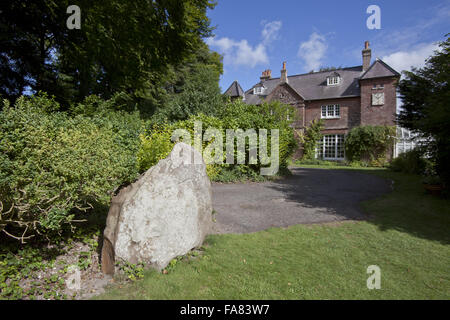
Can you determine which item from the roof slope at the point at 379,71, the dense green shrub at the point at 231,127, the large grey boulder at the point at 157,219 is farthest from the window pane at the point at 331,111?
the large grey boulder at the point at 157,219

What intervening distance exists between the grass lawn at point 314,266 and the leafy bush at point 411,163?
11.1m

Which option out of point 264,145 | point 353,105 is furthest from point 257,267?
point 353,105

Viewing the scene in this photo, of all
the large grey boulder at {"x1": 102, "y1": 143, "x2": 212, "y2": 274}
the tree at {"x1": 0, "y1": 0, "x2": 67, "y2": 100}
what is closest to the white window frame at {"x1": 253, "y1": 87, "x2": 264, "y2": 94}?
the tree at {"x1": 0, "y1": 0, "x2": 67, "y2": 100}

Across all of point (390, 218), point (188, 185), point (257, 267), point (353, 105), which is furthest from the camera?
point (353, 105)

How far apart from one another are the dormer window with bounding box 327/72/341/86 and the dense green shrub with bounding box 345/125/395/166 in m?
6.55

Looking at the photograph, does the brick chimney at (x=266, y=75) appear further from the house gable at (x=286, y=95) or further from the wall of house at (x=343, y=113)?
the wall of house at (x=343, y=113)

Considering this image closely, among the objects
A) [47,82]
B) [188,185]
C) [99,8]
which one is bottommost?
[188,185]

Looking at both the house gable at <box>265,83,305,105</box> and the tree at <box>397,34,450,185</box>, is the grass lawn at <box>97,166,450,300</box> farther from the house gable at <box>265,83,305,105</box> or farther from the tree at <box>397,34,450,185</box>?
the house gable at <box>265,83,305,105</box>

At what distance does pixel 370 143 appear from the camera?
22.1 metres

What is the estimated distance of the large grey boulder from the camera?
3654 mm

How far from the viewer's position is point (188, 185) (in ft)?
13.9
